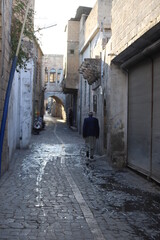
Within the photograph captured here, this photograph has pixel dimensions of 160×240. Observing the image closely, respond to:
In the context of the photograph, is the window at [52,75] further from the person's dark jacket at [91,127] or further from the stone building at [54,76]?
the person's dark jacket at [91,127]

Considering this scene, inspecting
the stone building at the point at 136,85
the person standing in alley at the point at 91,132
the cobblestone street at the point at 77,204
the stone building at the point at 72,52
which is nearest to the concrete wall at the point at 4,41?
the cobblestone street at the point at 77,204

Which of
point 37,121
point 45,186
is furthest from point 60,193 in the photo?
point 37,121

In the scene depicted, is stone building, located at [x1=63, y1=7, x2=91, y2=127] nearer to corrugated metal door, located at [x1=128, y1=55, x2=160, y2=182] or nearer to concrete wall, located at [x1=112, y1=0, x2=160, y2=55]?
concrete wall, located at [x1=112, y1=0, x2=160, y2=55]

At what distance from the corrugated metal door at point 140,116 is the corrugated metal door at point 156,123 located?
0.95 feet

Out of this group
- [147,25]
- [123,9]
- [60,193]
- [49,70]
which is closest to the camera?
[60,193]

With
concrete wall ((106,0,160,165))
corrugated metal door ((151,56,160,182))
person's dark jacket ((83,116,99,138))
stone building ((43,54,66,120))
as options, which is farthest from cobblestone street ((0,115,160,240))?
stone building ((43,54,66,120))

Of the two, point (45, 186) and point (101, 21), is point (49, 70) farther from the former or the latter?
point (45, 186)

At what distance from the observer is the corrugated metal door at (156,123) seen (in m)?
7.43

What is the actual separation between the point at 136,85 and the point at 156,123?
1.96m

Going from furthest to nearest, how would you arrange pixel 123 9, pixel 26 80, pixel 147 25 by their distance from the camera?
pixel 26 80, pixel 123 9, pixel 147 25

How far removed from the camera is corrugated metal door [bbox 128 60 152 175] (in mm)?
8172

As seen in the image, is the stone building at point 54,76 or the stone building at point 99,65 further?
the stone building at point 54,76

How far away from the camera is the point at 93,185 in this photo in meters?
7.32

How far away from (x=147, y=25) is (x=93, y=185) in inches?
147
